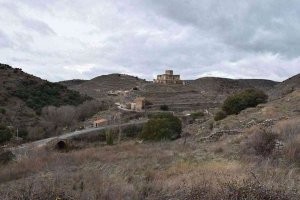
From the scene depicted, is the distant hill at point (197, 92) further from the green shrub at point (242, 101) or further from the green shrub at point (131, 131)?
the green shrub at point (242, 101)

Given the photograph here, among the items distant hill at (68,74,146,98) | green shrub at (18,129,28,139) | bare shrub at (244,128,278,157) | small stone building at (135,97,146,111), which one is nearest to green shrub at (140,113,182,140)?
bare shrub at (244,128,278,157)

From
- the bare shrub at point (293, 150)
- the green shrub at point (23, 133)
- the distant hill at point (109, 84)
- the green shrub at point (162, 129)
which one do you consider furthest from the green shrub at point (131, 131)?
the distant hill at point (109, 84)

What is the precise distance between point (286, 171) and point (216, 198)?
3545mm

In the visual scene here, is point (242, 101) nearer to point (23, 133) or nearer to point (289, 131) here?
point (289, 131)

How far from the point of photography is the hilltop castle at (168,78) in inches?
4865

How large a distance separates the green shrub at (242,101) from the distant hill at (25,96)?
1298 inches

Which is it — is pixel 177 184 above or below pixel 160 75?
below

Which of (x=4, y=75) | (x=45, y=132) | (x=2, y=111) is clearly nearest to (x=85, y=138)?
(x=45, y=132)

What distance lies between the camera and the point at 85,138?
146ft

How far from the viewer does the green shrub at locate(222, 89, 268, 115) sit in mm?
37312

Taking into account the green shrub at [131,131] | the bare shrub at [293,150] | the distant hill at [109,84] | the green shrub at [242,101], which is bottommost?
the green shrub at [131,131]

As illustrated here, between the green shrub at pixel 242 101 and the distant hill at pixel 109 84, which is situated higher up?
the distant hill at pixel 109 84

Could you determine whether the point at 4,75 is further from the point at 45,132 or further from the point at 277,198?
the point at 277,198

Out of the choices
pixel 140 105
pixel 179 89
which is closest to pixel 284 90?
pixel 140 105
